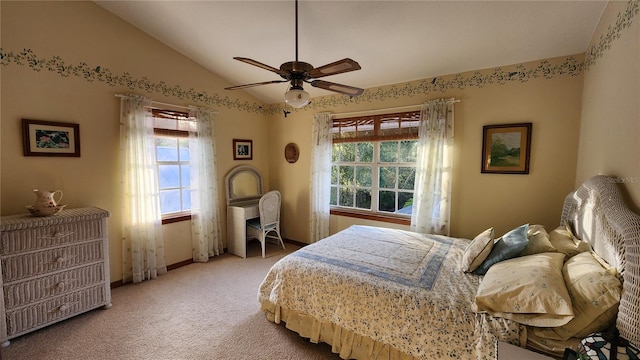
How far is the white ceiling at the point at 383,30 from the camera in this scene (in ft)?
6.81

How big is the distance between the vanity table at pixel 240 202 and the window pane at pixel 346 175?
4.59ft

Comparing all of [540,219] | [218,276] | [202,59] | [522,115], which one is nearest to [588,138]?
[522,115]

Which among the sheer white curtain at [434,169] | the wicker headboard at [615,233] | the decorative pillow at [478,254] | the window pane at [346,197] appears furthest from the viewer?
the window pane at [346,197]

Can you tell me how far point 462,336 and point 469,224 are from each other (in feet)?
6.22

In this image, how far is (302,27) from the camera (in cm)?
250

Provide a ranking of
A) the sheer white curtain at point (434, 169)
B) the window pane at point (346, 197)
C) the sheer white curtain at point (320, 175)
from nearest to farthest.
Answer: the sheer white curtain at point (434, 169) → the sheer white curtain at point (320, 175) → the window pane at point (346, 197)

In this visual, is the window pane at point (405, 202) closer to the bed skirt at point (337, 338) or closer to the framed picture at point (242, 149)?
the bed skirt at point (337, 338)

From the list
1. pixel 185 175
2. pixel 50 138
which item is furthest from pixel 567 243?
pixel 50 138

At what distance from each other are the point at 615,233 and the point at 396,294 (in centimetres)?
115

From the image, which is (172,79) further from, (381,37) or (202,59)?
(381,37)

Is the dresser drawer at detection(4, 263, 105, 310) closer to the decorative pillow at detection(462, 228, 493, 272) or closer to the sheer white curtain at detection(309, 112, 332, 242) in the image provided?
the sheer white curtain at detection(309, 112, 332, 242)

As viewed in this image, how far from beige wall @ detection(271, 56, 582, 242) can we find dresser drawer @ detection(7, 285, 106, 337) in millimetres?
3729

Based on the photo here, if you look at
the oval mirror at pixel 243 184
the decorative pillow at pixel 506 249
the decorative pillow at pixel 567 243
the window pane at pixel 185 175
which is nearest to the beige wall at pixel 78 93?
the window pane at pixel 185 175

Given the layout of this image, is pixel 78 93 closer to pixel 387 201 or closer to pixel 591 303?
pixel 387 201
